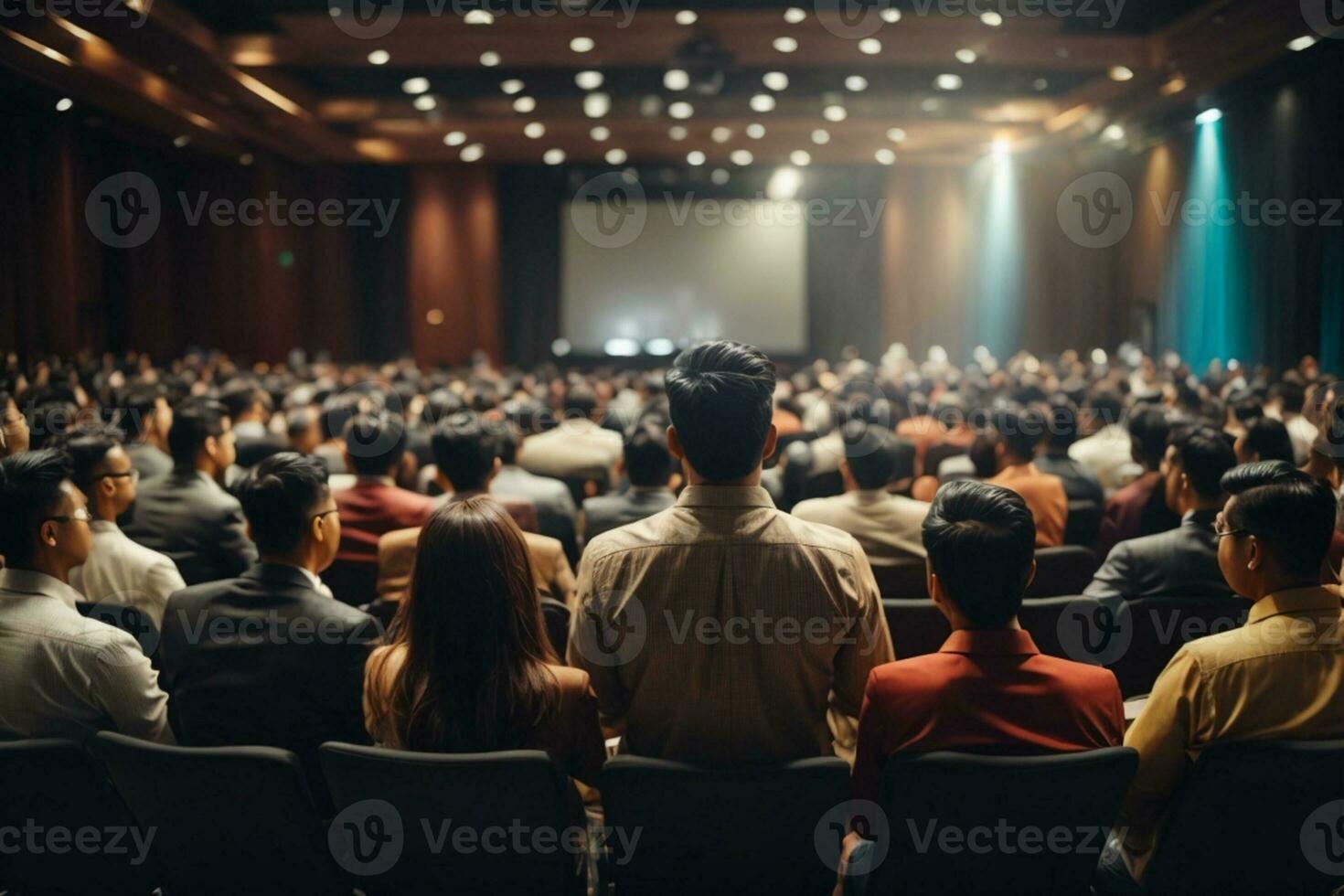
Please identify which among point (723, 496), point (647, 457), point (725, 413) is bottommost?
point (647, 457)

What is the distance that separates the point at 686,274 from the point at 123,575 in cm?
1643

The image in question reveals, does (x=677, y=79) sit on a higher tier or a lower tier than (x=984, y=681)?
higher

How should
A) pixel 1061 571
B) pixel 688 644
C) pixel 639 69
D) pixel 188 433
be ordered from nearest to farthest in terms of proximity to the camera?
pixel 688 644 < pixel 1061 571 < pixel 188 433 < pixel 639 69

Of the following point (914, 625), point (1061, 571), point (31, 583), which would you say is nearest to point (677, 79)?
point (1061, 571)

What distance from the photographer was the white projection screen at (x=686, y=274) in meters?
19.3

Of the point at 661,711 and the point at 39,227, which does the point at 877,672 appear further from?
the point at 39,227

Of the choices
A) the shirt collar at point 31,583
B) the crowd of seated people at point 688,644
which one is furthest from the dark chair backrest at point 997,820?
the shirt collar at point 31,583

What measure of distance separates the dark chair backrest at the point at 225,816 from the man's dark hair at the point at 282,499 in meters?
0.64

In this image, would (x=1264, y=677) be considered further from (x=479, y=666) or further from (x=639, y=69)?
(x=639, y=69)

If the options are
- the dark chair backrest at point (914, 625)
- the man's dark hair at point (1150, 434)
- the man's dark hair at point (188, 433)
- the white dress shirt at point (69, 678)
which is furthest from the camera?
the man's dark hair at point (1150, 434)

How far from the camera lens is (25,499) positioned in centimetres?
238

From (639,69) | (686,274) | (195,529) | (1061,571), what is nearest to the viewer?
(1061,571)

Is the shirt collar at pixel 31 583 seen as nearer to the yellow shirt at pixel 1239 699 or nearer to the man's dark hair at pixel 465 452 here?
the man's dark hair at pixel 465 452

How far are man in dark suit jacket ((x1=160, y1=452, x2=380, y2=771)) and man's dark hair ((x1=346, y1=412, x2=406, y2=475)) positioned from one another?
1.73 m
